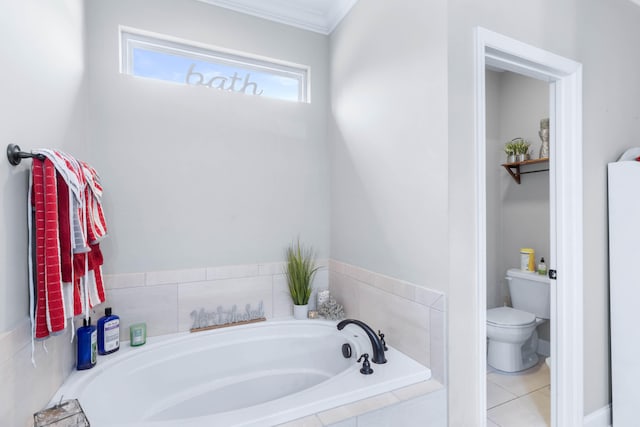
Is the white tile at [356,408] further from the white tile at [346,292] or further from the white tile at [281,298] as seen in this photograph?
the white tile at [281,298]

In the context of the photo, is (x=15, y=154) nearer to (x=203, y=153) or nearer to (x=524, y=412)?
(x=203, y=153)

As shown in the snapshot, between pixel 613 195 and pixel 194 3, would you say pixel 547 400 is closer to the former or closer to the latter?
pixel 613 195

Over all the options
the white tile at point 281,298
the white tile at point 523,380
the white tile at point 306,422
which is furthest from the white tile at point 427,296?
the white tile at point 523,380

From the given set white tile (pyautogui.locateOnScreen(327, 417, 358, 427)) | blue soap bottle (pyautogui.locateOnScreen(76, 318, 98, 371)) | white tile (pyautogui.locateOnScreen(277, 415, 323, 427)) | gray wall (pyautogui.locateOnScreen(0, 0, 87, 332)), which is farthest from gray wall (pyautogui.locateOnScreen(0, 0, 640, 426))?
white tile (pyautogui.locateOnScreen(277, 415, 323, 427))

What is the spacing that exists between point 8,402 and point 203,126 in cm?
159

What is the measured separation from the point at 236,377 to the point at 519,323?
2.08m

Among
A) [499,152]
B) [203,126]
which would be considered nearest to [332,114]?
[203,126]

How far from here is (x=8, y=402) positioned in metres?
0.98

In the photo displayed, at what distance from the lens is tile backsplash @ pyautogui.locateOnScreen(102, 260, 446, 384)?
1.48 m

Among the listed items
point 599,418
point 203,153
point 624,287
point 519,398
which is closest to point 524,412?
point 519,398

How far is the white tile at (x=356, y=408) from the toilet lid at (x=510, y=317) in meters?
1.56

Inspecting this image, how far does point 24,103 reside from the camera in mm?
1122

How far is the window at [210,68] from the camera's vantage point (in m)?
1.96

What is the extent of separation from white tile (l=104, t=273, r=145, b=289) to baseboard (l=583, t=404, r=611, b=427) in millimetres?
2694
